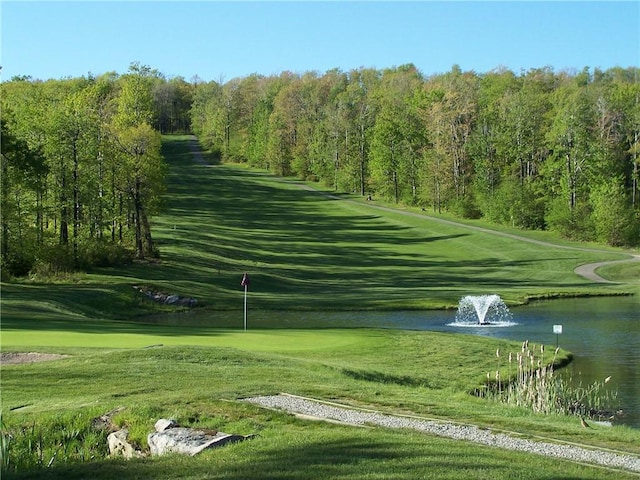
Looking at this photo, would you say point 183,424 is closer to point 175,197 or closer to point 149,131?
point 149,131

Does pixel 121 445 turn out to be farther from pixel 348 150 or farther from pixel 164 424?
pixel 348 150

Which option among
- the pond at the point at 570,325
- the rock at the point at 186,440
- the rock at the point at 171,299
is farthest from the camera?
the rock at the point at 171,299

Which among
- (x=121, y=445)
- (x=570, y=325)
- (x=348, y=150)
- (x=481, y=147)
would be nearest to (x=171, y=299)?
(x=570, y=325)

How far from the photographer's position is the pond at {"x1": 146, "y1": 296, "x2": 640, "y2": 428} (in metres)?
26.4

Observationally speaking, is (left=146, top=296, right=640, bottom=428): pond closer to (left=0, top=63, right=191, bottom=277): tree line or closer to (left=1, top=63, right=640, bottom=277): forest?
(left=0, top=63, right=191, bottom=277): tree line

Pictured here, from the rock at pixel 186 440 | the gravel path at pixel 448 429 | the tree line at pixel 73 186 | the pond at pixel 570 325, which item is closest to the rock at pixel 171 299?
the pond at pixel 570 325

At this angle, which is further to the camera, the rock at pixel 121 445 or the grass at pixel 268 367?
the rock at pixel 121 445

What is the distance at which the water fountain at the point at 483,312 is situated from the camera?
39188mm

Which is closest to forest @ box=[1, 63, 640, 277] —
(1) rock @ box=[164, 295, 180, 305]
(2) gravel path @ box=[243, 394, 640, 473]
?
(1) rock @ box=[164, 295, 180, 305]

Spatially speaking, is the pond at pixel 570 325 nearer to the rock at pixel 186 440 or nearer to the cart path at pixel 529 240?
the cart path at pixel 529 240

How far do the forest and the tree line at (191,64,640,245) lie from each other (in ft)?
0.69

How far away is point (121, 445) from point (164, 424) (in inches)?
30.8

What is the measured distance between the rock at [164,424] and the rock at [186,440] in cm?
15

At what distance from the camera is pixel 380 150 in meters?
103
